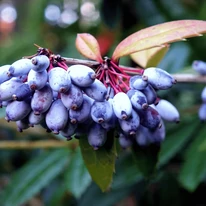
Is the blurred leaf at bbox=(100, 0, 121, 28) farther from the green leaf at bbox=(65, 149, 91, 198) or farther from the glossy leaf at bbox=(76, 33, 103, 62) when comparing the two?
the glossy leaf at bbox=(76, 33, 103, 62)

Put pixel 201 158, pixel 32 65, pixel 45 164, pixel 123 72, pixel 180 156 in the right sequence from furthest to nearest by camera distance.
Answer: pixel 180 156, pixel 45 164, pixel 201 158, pixel 123 72, pixel 32 65

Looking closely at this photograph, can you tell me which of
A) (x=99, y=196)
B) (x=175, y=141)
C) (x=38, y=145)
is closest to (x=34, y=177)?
(x=38, y=145)

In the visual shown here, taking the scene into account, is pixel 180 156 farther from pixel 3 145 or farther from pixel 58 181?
pixel 3 145

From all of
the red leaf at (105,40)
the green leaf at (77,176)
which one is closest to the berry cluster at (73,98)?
the green leaf at (77,176)

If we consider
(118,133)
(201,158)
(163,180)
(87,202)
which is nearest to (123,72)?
(118,133)

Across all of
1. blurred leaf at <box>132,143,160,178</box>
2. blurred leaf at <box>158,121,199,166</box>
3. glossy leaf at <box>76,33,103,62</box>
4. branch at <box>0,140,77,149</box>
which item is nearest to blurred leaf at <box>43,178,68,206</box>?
branch at <box>0,140,77,149</box>

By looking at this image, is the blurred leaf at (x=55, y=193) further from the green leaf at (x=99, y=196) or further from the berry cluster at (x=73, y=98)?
the berry cluster at (x=73, y=98)
